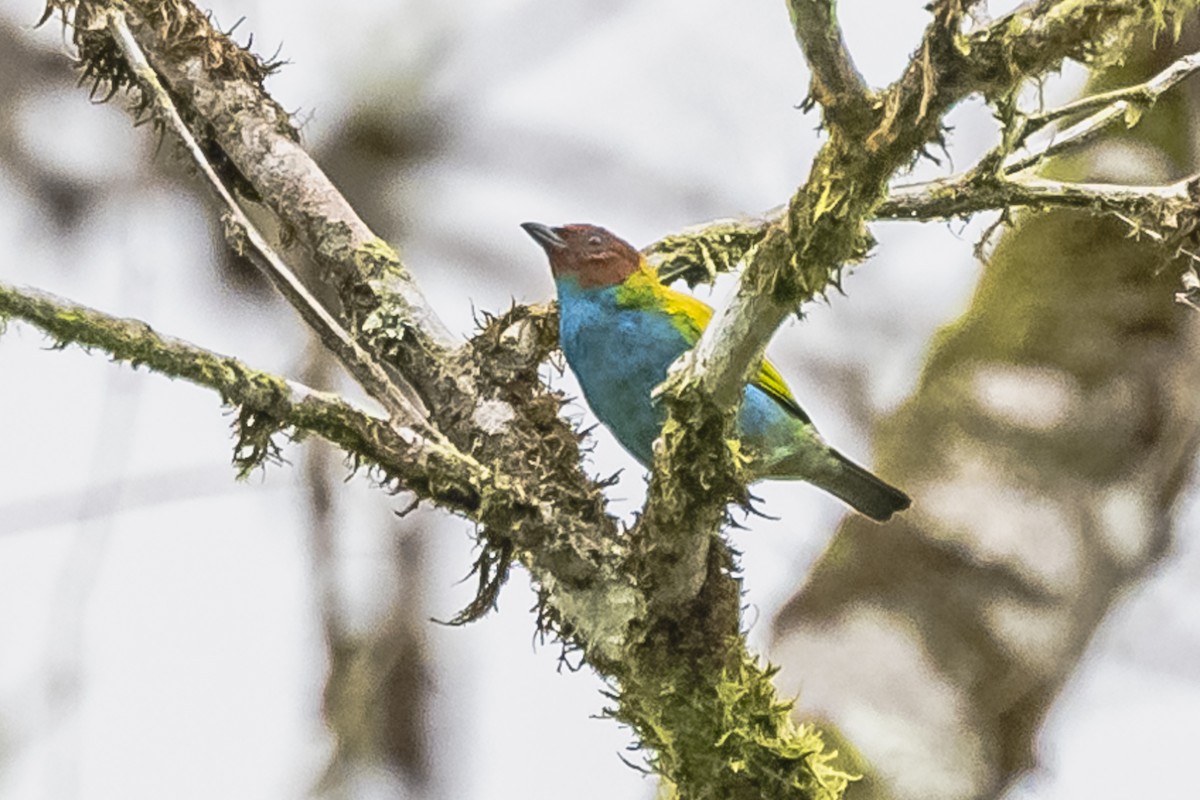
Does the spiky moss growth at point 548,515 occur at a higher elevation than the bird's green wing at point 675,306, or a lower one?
lower

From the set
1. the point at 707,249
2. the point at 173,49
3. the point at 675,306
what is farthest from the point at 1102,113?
the point at 173,49

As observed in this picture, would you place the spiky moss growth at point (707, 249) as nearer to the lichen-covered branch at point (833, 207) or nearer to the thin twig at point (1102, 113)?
the thin twig at point (1102, 113)

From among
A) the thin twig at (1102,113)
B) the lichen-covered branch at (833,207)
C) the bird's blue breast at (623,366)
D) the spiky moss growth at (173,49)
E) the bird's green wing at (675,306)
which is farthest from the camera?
the bird's green wing at (675,306)

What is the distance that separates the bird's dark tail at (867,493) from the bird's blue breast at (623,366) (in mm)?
A: 381

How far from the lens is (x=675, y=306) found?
4352mm

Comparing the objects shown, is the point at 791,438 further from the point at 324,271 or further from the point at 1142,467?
the point at 324,271

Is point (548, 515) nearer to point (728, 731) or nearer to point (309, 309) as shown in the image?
point (728, 731)

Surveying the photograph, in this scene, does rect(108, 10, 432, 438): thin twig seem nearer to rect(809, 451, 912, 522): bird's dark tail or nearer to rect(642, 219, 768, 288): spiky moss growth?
rect(642, 219, 768, 288): spiky moss growth

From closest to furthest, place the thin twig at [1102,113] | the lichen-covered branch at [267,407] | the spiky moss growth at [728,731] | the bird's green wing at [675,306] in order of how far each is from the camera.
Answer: the lichen-covered branch at [267,407], the spiky moss growth at [728,731], the thin twig at [1102,113], the bird's green wing at [675,306]

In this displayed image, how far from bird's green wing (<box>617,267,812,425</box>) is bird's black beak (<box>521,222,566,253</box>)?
42 centimetres

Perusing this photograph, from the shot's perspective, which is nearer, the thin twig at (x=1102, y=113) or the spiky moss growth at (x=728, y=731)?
the spiky moss growth at (x=728, y=731)

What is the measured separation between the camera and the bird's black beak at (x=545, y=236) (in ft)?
15.3

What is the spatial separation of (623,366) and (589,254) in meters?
0.48

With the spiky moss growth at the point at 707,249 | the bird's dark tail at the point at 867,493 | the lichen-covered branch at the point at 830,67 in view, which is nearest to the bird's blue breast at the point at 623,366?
the spiky moss growth at the point at 707,249
